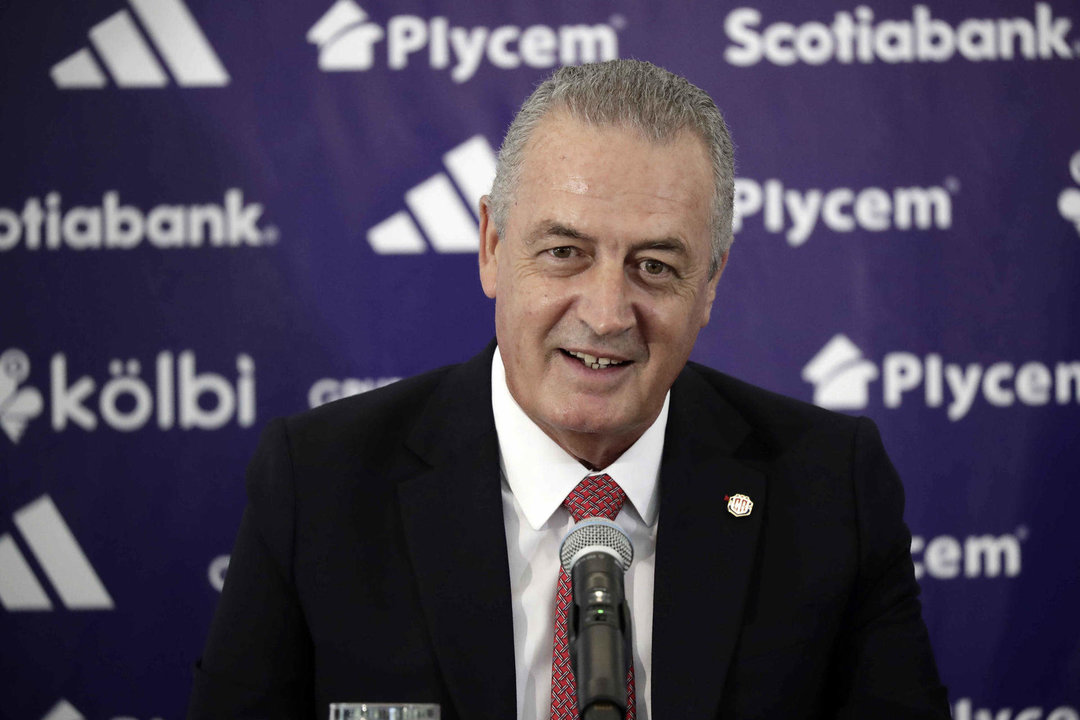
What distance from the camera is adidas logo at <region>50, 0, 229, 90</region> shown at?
8.80 ft

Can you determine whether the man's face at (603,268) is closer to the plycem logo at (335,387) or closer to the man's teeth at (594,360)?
the man's teeth at (594,360)

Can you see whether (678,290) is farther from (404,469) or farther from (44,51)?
(44,51)

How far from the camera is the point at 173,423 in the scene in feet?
8.91

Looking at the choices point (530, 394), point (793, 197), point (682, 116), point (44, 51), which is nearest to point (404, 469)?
point (530, 394)

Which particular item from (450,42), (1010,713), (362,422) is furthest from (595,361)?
(1010,713)

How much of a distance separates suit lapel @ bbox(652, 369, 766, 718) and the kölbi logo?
0.98 metres

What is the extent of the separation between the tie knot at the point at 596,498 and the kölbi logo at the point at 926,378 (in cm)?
122

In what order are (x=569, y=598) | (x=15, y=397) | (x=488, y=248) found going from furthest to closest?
(x=15, y=397) < (x=488, y=248) < (x=569, y=598)

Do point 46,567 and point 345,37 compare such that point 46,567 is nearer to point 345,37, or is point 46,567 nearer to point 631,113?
point 345,37

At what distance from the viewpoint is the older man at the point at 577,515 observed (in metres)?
1.58

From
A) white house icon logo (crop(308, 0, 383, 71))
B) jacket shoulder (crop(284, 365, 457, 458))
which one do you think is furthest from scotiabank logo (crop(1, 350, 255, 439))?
jacket shoulder (crop(284, 365, 457, 458))

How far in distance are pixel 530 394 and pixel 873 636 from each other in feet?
2.30

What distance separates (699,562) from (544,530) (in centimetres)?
26

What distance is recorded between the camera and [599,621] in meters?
0.90
